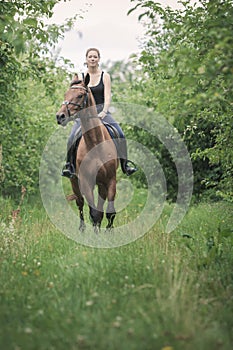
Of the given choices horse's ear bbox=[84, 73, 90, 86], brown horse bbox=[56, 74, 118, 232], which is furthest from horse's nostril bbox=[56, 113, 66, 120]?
horse's ear bbox=[84, 73, 90, 86]

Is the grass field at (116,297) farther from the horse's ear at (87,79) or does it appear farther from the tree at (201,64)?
the horse's ear at (87,79)

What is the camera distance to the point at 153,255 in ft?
20.5

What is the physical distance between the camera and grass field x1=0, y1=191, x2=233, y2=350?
13.2ft

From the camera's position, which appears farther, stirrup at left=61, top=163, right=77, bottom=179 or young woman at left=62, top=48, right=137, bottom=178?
stirrup at left=61, top=163, right=77, bottom=179

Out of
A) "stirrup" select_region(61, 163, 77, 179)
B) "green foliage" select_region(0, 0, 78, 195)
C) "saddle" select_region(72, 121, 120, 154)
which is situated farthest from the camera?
"green foliage" select_region(0, 0, 78, 195)

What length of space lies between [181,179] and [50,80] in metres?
5.26

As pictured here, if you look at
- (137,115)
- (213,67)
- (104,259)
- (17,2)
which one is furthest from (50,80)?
(213,67)

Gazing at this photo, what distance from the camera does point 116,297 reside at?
4953 mm

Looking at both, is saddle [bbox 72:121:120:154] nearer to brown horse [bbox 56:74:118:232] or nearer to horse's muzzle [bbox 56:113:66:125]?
brown horse [bbox 56:74:118:232]

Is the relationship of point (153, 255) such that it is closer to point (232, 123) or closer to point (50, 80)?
point (232, 123)

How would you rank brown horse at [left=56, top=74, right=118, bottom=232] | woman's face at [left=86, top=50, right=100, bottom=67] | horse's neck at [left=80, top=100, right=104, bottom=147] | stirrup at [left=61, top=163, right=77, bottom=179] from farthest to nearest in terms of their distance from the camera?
1. stirrup at [left=61, top=163, right=77, bottom=179]
2. woman's face at [left=86, top=50, right=100, bottom=67]
3. horse's neck at [left=80, top=100, right=104, bottom=147]
4. brown horse at [left=56, top=74, right=118, bottom=232]

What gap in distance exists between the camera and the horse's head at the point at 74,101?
7.76 meters

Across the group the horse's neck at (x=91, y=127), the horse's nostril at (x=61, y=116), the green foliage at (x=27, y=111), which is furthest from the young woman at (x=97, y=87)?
the green foliage at (x=27, y=111)

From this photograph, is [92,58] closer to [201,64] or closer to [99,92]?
[99,92]
